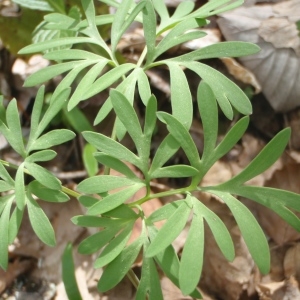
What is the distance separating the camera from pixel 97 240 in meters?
1.24

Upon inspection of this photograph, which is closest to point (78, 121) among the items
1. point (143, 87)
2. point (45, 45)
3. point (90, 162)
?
point (90, 162)

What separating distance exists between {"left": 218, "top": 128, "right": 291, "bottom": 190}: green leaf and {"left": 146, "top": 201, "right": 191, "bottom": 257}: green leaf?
0.17 meters

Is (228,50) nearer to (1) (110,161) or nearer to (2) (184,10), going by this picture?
(2) (184,10)

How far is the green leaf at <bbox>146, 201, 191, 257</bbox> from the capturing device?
1.12 m

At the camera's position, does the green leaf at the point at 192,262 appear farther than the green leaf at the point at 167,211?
No

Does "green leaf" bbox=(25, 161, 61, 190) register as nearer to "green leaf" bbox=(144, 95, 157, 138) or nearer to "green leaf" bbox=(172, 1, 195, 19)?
"green leaf" bbox=(144, 95, 157, 138)

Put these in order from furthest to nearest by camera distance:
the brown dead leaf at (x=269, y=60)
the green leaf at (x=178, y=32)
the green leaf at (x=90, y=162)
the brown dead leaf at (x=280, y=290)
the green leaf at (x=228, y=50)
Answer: the brown dead leaf at (x=269, y=60) → the green leaf at (x=90, y=162) → the brown dead leaf at (x=280, y=290) → the green leaf at (x=178, y=32) → the green leaf at (x=228, y=50)

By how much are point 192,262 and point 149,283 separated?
0.18 meters

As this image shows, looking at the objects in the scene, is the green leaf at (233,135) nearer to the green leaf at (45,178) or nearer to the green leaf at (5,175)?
the green leaf at (45,178)

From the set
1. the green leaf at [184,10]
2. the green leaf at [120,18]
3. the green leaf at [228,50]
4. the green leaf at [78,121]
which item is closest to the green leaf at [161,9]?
the green leaf at [184,10]

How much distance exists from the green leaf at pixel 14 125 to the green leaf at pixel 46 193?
116 mm

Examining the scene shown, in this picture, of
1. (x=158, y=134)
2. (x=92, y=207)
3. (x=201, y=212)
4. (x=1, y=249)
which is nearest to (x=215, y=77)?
(x=201, y=212)

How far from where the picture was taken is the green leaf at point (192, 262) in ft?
3.61

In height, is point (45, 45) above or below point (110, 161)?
above
